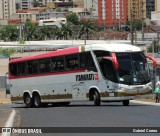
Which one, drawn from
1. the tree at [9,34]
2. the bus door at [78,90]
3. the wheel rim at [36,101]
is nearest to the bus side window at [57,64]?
the bus door at [78,90]

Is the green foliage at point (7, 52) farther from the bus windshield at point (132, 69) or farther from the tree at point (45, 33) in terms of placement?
the bus windshield at point (132, 69)

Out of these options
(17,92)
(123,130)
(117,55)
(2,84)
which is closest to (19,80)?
(17,92)

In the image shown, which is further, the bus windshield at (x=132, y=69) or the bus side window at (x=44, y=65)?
the bus side window at (x=44, y=65)

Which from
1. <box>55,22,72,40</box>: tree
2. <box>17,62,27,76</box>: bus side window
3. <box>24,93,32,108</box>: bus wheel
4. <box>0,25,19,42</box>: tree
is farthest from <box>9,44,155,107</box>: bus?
<box>0,25,19,42</box>: tree

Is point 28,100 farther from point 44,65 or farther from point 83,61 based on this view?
point 83,61

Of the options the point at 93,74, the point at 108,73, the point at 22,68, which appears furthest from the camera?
the point at 22,68

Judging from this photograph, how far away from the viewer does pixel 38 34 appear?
634 ft

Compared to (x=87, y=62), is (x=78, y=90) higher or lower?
lower

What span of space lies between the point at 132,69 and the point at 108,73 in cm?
121

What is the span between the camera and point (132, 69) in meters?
28.8

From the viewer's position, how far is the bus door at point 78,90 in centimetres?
3077

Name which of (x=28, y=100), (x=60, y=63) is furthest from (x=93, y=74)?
(x=28, y=100)

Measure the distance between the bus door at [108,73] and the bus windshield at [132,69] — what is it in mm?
357

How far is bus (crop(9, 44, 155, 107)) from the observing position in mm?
28906
